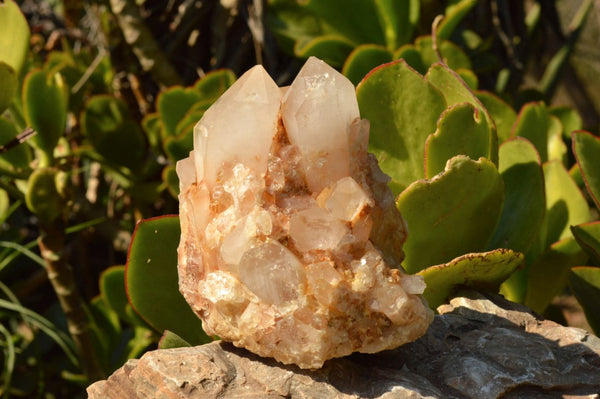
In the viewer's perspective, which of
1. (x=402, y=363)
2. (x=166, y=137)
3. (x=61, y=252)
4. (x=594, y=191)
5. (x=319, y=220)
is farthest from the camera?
(x=166, y=137)

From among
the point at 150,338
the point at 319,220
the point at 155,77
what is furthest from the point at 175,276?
the point at 155,77

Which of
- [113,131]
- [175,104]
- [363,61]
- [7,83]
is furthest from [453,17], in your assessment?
[7,83]

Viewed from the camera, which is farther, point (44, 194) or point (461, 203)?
point (44, 194)

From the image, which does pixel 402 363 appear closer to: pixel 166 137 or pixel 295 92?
pixel 295 92

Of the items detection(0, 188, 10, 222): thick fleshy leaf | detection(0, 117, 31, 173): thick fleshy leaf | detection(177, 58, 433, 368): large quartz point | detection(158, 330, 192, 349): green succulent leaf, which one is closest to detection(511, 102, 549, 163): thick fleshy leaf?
detection(177, 58, 433, 368): large quartz point

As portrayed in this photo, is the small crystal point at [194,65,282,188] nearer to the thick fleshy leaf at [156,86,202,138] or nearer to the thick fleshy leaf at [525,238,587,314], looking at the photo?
the thick fleshy leaf at [525,238,587,314]

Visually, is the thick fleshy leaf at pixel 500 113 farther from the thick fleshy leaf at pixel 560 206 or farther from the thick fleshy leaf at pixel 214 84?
the thick fleshy leaf at pixel 214 84

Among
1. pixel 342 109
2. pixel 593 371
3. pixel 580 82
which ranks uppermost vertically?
pixel 342 109

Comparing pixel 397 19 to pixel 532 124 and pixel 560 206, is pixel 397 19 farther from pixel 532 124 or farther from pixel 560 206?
pixel 560 206
